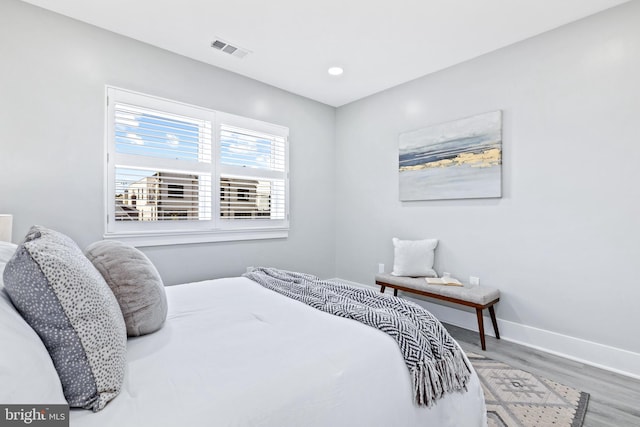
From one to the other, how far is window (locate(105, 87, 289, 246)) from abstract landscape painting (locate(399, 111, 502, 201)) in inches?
60.9

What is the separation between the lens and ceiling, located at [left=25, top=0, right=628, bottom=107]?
2.35 meters

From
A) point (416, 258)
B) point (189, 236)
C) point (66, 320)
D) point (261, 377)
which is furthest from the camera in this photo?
point (416, 258)

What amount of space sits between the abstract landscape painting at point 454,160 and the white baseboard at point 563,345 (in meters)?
1.23

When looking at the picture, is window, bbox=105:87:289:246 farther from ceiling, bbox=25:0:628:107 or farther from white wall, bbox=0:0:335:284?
ceiling, bbox=25:0:628:107

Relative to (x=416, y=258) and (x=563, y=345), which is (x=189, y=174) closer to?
(x=416, y=258)

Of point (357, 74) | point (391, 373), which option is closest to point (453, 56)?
point (357, 74)

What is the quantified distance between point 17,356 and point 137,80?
285 centimetres

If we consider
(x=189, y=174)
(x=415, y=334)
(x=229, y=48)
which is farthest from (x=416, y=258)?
(x=229, y=48)

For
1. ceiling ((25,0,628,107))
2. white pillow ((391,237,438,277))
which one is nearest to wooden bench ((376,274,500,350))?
white pillow ((391,237,438,277))

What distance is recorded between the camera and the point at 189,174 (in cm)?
319

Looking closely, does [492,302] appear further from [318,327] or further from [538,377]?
[318,327]

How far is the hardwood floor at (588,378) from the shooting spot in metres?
1.80

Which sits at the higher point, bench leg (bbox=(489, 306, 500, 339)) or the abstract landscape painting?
the abstract landscape painting

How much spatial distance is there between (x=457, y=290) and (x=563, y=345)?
902 millimetres
